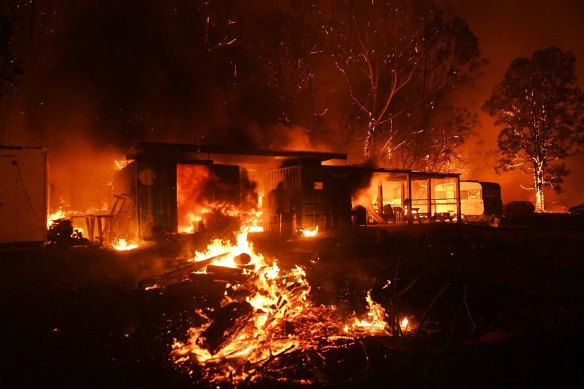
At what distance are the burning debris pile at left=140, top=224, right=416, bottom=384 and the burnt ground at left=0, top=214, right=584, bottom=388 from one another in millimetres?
234

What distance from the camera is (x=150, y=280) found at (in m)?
7.93

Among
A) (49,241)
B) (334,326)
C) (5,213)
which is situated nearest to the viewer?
(334,326)

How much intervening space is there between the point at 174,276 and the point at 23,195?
6.55m

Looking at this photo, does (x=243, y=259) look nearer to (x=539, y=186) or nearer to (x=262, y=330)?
(x=262, y=330)

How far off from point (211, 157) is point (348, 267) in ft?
24.1

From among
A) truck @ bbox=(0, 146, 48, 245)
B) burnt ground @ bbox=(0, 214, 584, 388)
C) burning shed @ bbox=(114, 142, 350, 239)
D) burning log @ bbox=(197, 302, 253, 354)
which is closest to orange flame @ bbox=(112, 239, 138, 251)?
burning shed @ bbox=(114, 142, 350, 239)

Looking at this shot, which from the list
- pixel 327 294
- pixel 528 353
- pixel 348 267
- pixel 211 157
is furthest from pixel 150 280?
pixel 211 157

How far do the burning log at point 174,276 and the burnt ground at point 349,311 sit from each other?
0.27 metres

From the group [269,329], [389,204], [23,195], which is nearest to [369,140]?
[389,204]

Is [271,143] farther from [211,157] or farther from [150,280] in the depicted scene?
[150,280]

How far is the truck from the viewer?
11.5m

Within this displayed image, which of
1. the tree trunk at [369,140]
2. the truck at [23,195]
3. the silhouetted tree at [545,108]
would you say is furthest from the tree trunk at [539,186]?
the truck at [23,195]

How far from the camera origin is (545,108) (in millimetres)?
37656

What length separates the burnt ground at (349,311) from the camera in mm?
4375
